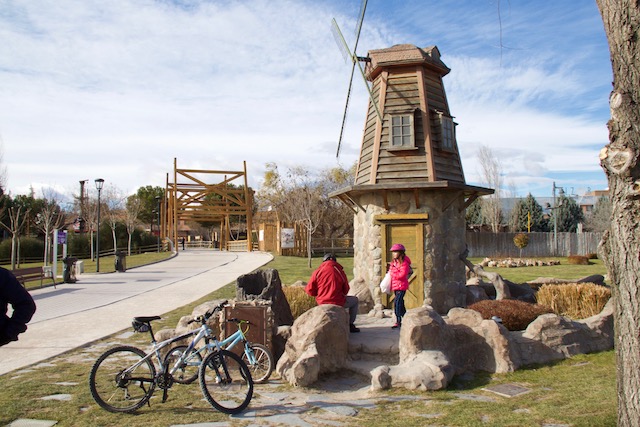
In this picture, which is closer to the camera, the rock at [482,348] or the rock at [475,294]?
the rock at [482,348]

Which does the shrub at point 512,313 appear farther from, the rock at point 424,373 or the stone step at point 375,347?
the rock at point 424,373

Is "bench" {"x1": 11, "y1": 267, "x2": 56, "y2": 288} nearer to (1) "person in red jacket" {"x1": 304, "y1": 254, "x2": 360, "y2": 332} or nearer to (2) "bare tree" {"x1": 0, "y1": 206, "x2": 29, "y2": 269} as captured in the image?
(2) "bare tree" {"x1": 0, "y1": 206, "x2": 29, "y2": 269}

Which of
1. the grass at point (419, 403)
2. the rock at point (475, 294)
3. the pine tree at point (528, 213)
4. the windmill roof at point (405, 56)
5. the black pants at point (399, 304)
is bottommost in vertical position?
the grass at point (419, 403)

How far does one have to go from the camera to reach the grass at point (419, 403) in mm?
5566

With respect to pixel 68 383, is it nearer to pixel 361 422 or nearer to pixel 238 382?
pixel 238 382

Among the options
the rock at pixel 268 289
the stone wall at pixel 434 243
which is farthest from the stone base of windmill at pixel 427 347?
the stone wall at pixel 434 243

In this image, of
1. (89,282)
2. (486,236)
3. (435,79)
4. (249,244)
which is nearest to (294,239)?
(249,244)

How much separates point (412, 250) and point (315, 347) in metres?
5.80

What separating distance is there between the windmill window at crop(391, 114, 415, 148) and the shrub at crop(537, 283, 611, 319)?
183 inches

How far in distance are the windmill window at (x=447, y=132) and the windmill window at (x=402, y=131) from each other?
83cm

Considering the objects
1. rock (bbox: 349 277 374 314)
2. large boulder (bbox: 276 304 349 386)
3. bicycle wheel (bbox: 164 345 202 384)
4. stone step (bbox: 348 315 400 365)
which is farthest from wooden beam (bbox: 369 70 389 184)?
bicycle wheel (bbox: 164 345 202 384)

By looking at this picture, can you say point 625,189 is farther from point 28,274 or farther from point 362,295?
point 28,274

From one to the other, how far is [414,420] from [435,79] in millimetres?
10231

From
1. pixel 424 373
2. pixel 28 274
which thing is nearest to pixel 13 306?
pixel 424 373
